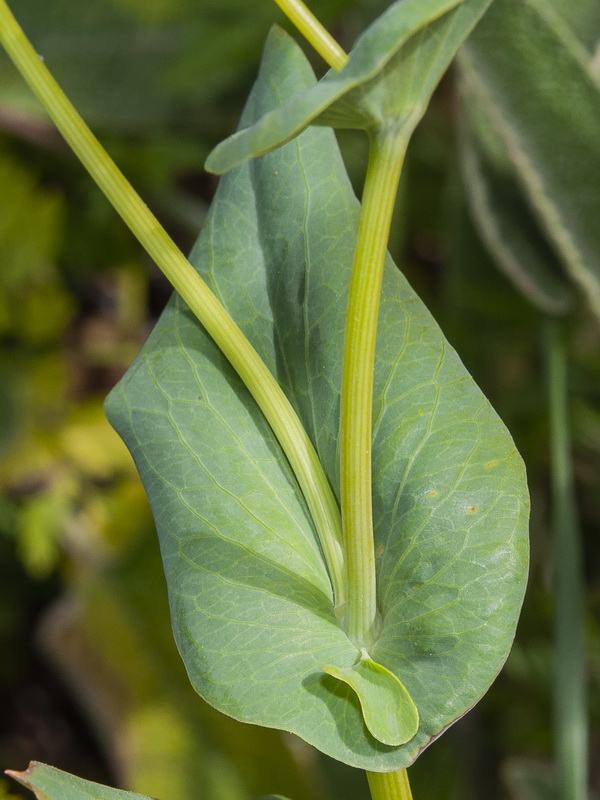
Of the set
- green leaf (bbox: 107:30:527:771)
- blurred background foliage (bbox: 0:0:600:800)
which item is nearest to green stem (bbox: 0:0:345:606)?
green leaf (bbox: 107:30:527:771)

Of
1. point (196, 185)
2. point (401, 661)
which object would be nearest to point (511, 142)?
point (401, 661)

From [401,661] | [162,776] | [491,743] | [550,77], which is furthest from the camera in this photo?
[491,743]

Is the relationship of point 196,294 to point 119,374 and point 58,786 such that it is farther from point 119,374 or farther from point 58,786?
point 119,374

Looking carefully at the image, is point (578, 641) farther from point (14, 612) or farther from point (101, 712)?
point (14, 612)

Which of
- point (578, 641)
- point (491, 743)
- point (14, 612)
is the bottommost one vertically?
point (491, 743)

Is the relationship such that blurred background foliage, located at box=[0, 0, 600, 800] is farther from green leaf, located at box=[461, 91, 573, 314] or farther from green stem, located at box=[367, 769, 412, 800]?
green stem, located at box=[367, 769, 412, 800]

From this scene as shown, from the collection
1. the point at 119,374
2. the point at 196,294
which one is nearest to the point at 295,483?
the point at 196,294
